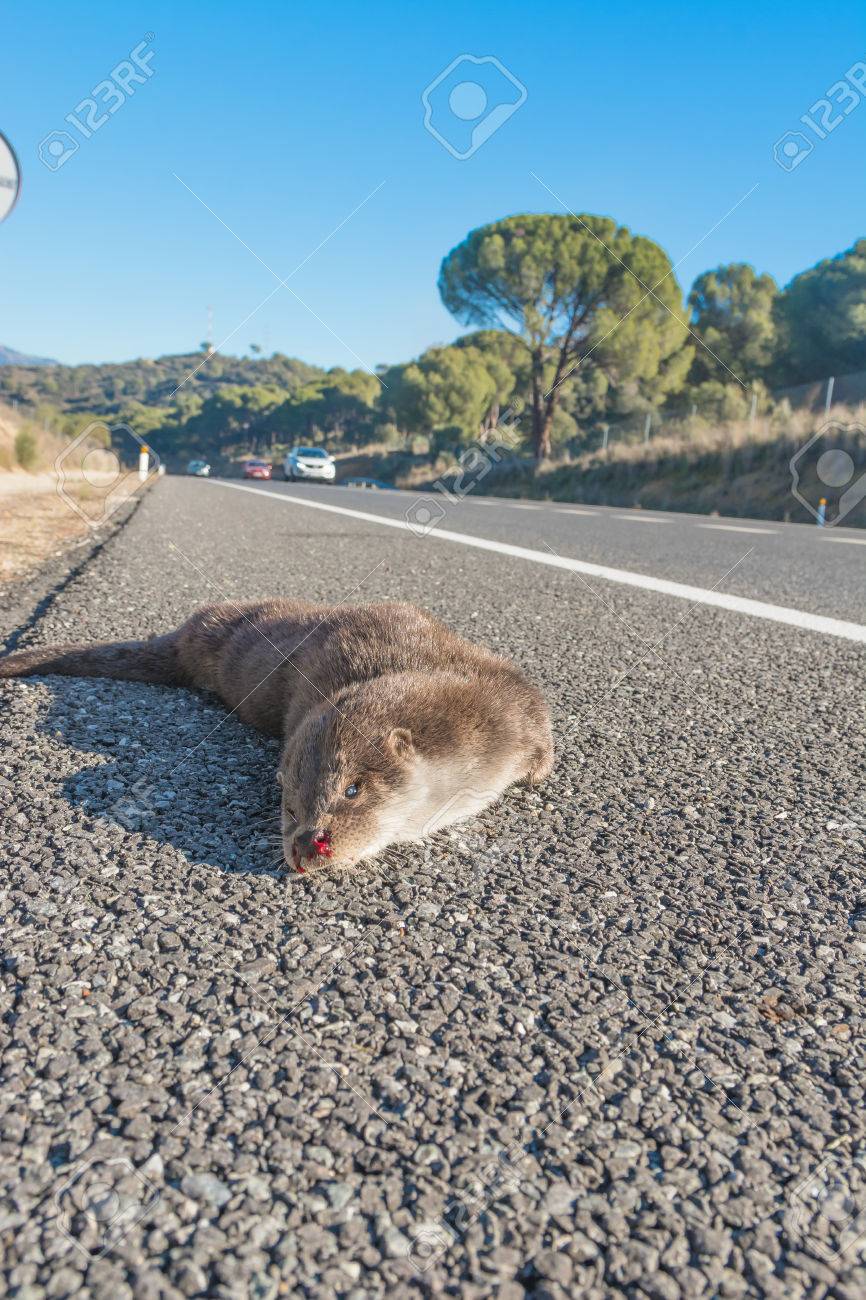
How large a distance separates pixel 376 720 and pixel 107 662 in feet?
4.92

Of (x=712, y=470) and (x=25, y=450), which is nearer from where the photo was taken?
(x=25, y=450)

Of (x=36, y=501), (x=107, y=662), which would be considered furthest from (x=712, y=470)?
(x=107, y=662)

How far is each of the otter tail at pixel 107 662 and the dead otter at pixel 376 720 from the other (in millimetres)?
13

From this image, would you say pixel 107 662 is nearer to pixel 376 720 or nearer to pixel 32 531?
pixel 376 720

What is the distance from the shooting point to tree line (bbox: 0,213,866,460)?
3600 cm

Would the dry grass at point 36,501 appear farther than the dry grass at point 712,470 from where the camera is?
No

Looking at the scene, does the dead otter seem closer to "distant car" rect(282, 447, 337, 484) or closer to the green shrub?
the green shrub

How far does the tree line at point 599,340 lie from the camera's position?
118 feet

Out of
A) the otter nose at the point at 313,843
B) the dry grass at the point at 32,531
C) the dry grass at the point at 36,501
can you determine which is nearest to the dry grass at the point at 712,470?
the dry grass at the point at 36,501

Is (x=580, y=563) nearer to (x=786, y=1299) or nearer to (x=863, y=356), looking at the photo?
(x=786, y=1299)

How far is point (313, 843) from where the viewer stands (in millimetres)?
1786

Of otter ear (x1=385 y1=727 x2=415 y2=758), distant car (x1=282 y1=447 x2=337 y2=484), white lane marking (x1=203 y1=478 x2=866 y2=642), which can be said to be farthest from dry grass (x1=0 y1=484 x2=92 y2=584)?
distant car (x1=282 y1=447 x2=337 y2=484)

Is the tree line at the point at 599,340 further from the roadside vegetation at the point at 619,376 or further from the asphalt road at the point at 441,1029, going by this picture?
the asphalt road at the point at 441,1029

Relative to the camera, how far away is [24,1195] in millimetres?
983
